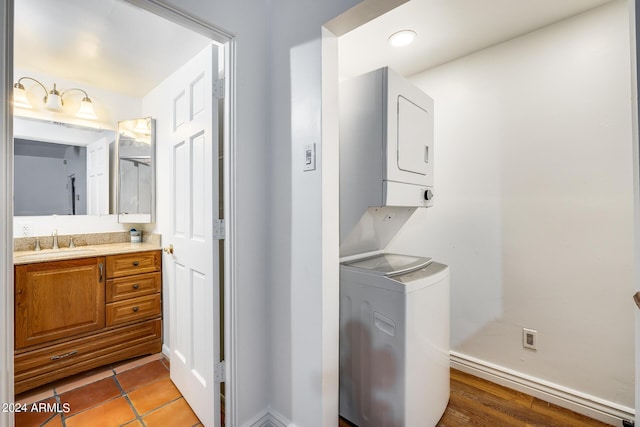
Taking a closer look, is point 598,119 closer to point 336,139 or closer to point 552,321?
point 552,321

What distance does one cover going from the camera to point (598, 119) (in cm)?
164

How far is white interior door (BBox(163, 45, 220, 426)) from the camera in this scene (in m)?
1.46

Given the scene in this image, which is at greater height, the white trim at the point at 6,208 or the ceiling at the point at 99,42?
the ceiling at the point at 99,42

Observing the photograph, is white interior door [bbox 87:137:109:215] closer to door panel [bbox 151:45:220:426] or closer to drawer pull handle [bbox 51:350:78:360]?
drawer pull handle [bbox 51:350:78:360]

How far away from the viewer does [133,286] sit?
234 centimetres

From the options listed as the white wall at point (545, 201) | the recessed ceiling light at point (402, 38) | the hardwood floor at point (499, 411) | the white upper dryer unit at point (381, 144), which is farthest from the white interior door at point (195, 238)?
the white wall at point (545, 201)

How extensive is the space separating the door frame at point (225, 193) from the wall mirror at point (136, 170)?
160cm

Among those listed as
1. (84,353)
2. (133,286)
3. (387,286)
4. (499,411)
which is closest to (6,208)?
(387,286)

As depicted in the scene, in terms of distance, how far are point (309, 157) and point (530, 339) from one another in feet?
6.24

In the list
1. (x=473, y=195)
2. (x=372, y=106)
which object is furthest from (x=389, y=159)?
(x=473, y=195)

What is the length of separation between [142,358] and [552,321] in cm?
311

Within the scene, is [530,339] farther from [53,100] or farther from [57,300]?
[53,100]

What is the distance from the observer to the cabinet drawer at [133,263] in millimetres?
2229

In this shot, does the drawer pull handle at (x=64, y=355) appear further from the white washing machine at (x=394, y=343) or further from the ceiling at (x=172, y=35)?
the ceiling at (x=172, y=35)
